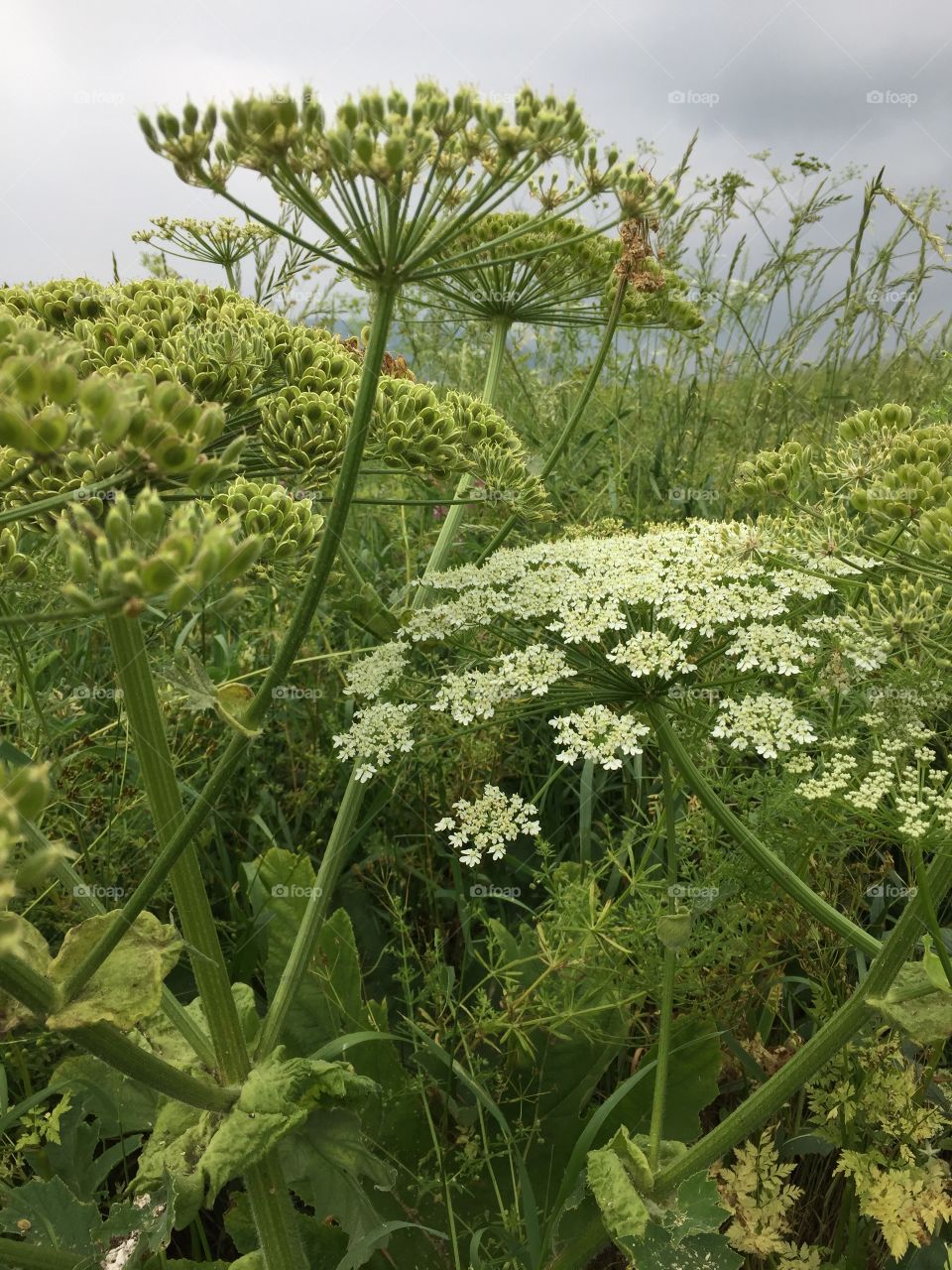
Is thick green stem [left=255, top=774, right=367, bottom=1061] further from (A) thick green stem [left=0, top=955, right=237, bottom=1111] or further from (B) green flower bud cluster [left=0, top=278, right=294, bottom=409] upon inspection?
(B) green flower bud cluster [left=0, top=278, right=294, bottom=409]

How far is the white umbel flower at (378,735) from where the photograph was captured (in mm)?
2717

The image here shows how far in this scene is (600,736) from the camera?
2.63m

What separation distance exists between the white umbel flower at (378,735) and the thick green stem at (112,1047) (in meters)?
0.87

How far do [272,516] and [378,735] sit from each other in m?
0.73

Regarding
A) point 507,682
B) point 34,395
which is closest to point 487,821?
point 507,682

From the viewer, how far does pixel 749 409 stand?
606 cm

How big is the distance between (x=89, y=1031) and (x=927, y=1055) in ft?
8.46

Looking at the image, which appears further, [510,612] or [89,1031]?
[510,612]

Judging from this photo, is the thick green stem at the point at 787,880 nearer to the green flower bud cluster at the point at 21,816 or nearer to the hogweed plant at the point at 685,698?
the hogweed plant at the point at 685,698

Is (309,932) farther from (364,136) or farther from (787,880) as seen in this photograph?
(364,136)

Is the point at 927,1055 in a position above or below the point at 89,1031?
below

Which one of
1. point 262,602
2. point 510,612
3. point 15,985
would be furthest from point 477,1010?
point 262,602

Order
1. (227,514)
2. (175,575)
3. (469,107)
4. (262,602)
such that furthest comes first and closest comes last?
(262,602), (227,514), (469,107), (175,575)

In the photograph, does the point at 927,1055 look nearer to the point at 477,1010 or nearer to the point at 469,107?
the point at 477,1010
